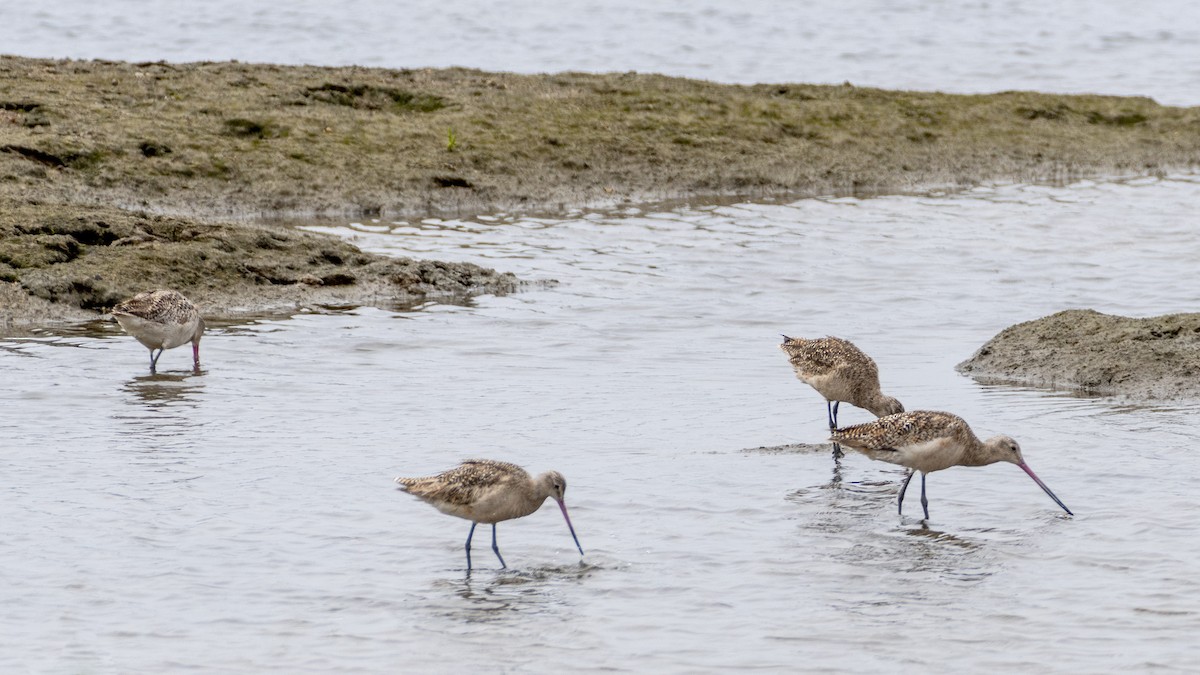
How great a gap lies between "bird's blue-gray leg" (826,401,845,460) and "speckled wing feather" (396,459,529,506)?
8.47ft

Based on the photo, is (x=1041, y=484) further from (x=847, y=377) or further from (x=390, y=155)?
(x=390, y=155)

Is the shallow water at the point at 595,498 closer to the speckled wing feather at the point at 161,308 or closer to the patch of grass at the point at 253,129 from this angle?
the speckled wing feather at the point at 161,308

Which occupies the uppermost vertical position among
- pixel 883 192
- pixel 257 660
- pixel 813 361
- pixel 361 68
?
pixel 361 68

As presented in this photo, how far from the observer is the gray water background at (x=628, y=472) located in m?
6.94

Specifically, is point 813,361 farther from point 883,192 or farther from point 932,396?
point 883,192

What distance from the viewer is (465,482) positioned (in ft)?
25.5

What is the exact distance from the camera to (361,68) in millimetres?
20625

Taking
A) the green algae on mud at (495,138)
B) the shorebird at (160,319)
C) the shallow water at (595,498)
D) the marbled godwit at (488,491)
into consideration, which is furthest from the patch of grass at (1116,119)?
the marbled godwit at (488,491)

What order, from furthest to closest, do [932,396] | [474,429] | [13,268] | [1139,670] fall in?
1. [13,268]
2. [932,396]
3. [474,429]
4. [1139,670]

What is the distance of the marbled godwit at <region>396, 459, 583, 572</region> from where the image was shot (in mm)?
7734

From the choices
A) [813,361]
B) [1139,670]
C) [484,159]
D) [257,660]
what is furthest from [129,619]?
[484,159]

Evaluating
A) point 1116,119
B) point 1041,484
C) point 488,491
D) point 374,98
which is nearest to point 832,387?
point 1041,484

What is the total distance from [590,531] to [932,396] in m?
3.71

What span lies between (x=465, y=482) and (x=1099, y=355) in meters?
5.57
